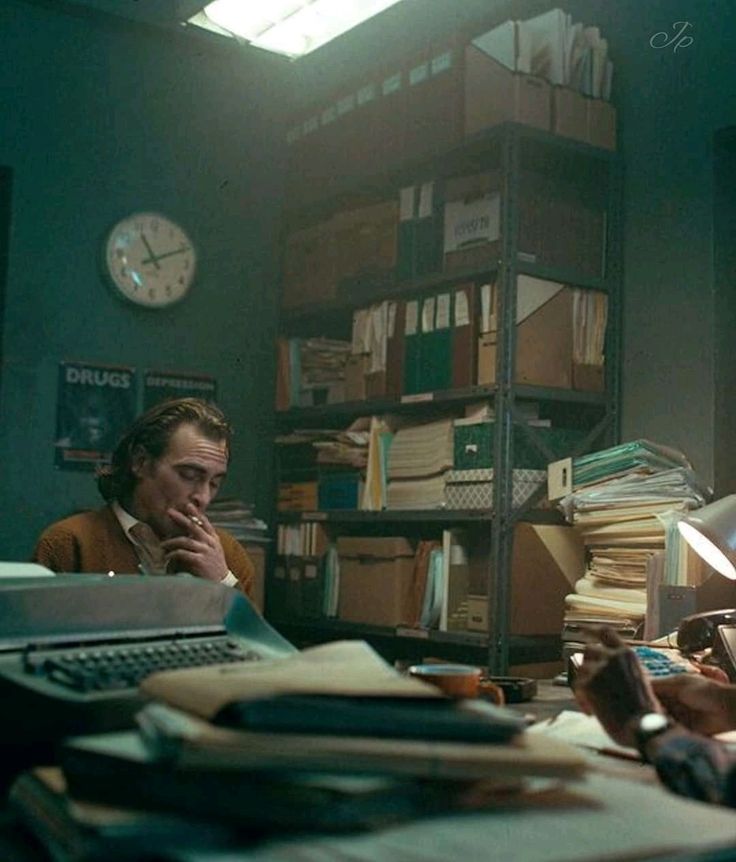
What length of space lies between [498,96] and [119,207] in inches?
63.0

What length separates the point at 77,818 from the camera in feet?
2.12

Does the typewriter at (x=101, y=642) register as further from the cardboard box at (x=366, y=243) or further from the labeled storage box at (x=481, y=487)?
the cardboard box at (x=366, y=243)

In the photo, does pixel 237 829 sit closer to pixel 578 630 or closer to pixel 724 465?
pixel 578 630

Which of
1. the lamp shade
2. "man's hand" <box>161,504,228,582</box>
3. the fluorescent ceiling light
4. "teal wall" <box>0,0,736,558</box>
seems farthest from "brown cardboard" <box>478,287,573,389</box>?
the lamp shade

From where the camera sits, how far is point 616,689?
1.07 m

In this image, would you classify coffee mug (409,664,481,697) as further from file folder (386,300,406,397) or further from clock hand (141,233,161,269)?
clock hand (141,233,161,269)

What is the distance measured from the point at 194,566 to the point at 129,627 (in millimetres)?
1263

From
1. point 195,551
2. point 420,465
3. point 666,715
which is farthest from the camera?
point 420,465

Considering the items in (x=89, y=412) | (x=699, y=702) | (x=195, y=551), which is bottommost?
(x=699, y=702)

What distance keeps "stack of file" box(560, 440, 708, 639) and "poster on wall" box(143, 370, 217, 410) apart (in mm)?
1807

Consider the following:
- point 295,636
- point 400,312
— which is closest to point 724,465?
point 400,312

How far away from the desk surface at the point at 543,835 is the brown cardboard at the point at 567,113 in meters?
3.20

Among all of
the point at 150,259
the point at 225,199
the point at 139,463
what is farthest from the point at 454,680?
the point at 225,199

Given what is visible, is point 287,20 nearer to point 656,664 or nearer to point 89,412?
point 89,412
